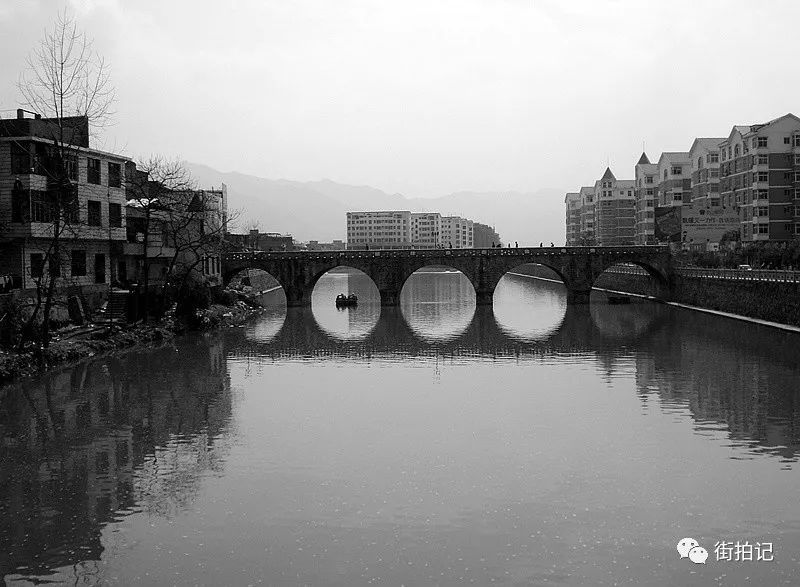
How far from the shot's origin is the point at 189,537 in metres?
16.3

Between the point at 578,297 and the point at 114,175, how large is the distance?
43054 millimetres

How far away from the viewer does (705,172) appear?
82.8 m

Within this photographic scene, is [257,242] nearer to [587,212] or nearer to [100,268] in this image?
[587,212]

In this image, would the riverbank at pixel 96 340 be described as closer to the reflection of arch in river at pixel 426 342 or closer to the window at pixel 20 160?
→ the reflection of arch in river at pixel 426 342

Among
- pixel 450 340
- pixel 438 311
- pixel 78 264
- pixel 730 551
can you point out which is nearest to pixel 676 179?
pixel 438 311

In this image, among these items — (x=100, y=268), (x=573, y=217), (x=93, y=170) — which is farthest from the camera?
(x=573, y=217)

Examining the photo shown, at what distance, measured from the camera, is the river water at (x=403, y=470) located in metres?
15.0

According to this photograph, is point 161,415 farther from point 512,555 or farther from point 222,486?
point 512,555

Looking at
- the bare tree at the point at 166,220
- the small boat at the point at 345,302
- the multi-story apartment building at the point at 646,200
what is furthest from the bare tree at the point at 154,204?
the multi-story apartment building at the point at 646,200

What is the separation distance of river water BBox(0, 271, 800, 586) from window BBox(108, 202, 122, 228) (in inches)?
426

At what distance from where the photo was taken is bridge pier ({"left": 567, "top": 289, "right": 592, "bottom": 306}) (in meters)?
73.4

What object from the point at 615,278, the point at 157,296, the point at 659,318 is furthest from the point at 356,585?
the point at 615,278

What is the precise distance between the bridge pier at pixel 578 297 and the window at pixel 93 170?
143ft

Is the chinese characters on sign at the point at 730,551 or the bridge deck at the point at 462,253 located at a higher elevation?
the bridge deck at the point at 462,253
